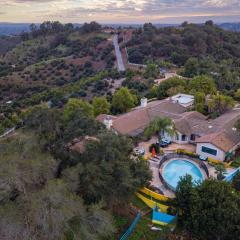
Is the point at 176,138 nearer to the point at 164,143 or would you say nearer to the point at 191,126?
the point at 164,143

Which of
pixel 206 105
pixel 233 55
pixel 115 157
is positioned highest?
pixel 115 157

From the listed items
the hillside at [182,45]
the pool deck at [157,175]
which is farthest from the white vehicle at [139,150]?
the hillside at [182,45]

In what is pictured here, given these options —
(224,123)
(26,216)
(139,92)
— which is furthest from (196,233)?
(139,92)

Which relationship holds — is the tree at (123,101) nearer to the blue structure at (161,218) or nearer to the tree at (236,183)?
the tree at (236,183)

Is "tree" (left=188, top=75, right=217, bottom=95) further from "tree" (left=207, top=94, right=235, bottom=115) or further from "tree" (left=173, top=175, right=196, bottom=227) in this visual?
"tree" (left=173, top=175, right=196, bottom=227)

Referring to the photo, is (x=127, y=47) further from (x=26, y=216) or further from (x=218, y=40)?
(x=26, y=216)

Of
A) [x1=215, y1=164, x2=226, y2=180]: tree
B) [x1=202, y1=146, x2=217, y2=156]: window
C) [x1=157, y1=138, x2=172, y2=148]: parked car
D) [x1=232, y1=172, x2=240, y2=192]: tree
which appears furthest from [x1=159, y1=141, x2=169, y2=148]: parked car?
[x1=232, y1=172, x2=240, y2=192]: tree

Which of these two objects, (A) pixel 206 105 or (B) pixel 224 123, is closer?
(B) pixel 224 123
